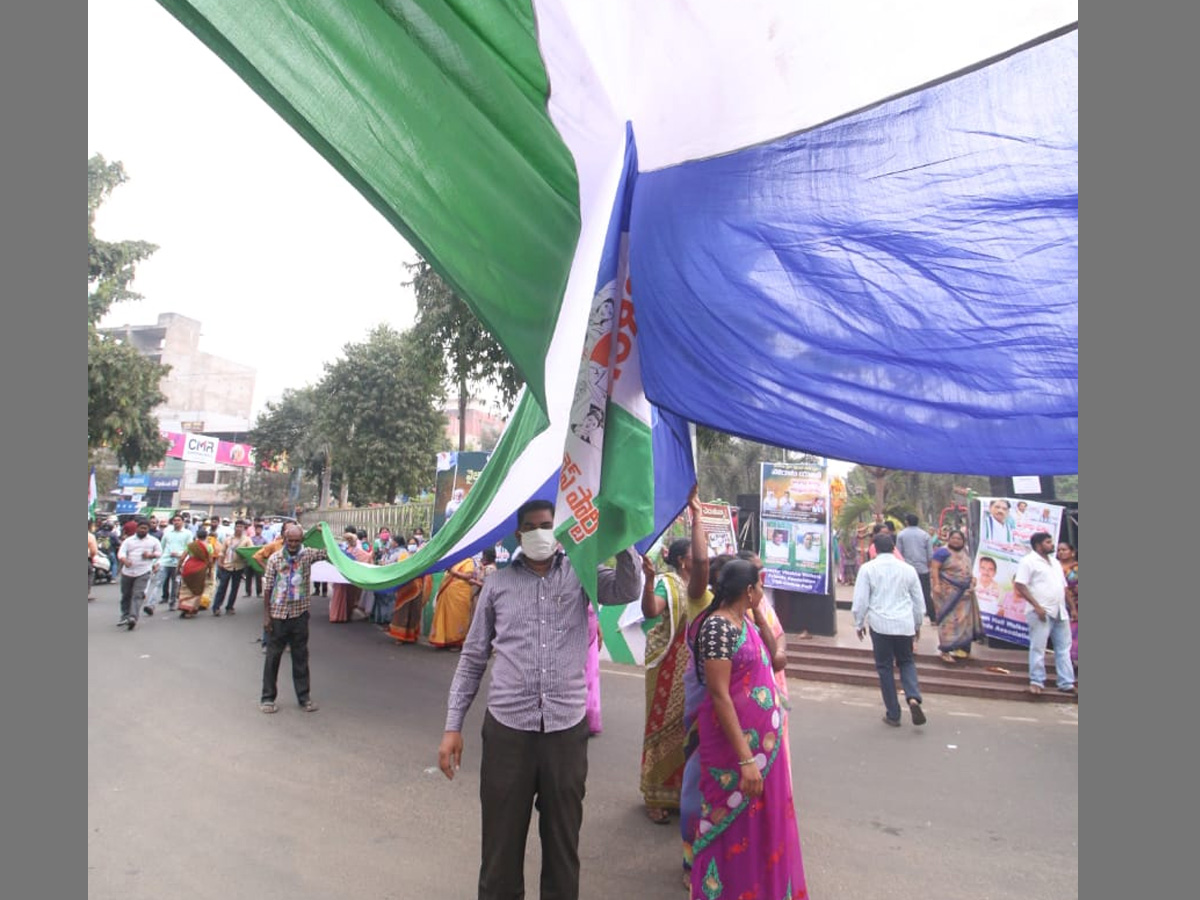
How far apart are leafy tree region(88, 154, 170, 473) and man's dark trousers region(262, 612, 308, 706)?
510 inches

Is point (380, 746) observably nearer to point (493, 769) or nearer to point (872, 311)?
point (493, 769)

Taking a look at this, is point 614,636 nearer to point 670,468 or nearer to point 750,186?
point 670,468

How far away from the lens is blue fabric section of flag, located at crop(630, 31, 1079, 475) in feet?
7.00

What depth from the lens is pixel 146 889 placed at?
327 cm

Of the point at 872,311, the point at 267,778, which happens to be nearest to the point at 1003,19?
the point at 872,311

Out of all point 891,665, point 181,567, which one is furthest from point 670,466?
point 181,567

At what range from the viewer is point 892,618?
6.32 m

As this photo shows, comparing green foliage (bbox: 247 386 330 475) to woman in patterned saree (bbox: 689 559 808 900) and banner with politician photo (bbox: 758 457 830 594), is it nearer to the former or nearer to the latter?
banner with politician photo (bbox: 758 457 830 594)

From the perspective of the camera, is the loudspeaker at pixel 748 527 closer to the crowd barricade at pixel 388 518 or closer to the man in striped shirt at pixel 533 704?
the crowd barricade at pixel 388 518

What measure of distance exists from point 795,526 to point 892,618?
3.35m

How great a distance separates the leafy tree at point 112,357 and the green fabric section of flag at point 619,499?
57.7 ft

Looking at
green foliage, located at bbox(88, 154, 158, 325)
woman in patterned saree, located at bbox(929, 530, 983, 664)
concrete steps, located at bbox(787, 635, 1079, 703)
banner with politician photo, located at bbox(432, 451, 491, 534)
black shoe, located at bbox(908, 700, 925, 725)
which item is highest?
green foliage, located at bbox(88, 154, 158, 325)

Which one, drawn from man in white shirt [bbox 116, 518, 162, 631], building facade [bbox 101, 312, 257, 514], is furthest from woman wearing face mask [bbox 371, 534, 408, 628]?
building facade [bbox 101, 312, 257, 514]

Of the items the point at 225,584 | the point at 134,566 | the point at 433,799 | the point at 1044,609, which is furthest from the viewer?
the point at 225,584
